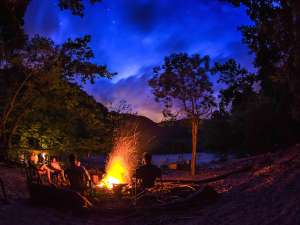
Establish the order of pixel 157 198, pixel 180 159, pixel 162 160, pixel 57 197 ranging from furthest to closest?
pixel 162 160, pixel 180 159, pixel 157 198, pixel 57 197

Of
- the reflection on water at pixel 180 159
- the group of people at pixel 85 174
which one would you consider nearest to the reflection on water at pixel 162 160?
the reflection on water at pixel 180 159

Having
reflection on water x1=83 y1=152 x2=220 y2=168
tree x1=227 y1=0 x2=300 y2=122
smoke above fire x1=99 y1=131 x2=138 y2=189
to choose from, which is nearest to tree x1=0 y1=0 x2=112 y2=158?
smoke above fire x1=99 y1=131 x2=138 y2=189

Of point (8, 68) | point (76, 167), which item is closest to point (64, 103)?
point (8, 68)

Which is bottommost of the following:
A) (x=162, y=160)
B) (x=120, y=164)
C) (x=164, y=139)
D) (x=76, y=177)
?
(x=162, y=160)

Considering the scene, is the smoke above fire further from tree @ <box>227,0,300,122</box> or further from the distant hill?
the distant hill

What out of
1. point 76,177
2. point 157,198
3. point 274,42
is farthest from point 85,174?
point 274,42

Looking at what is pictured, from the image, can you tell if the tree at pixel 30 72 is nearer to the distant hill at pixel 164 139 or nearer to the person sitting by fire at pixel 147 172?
the person sitting by fire at pixel 147 172

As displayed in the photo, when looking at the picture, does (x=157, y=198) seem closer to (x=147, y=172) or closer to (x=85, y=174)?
(x=147, y=172)

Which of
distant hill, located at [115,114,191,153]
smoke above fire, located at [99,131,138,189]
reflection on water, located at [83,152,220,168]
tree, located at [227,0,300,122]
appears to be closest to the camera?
tree, located at [227,0,300,122]

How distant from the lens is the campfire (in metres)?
14.8

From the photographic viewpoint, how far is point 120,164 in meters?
17.7

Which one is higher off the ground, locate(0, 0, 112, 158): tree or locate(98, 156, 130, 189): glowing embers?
locate(0, 0, 112, 158): tree

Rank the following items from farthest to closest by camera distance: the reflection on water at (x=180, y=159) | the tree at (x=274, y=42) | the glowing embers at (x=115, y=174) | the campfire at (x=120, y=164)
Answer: the reflection on water at (x=180, y=159) → the campfire at (x=120, y=164) → the glowing embers at (x=115, y=174) → the tree at (x=274, y=42)

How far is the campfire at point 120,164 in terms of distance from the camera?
1484cm
